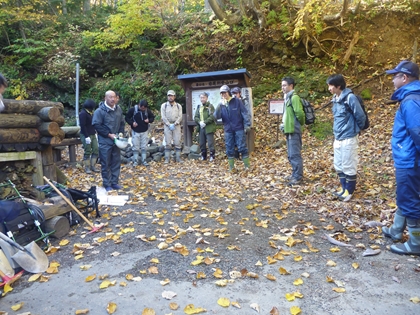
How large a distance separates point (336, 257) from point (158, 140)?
33.3 feet

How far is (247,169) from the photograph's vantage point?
8.73 m

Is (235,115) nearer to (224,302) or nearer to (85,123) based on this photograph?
(85,123)

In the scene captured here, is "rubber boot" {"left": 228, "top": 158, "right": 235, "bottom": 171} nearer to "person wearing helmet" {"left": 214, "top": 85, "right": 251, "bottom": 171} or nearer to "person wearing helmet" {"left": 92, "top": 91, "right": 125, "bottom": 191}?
"person wearing helmet" {"left": 214, "top": 85, "right": 251, "bottom": 171}

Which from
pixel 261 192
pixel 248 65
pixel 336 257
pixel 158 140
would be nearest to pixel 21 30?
pixel 158 140

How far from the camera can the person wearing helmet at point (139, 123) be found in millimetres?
9766

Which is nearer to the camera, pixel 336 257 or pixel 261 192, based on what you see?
pixel 336 257

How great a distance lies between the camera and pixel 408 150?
3.77m

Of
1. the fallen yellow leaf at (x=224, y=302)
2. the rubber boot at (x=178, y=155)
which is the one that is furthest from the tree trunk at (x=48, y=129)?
the rubber boot at (x=178, y=155)

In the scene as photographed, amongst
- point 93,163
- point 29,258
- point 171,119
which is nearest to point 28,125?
point 29,258

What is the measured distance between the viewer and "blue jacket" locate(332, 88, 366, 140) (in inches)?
211

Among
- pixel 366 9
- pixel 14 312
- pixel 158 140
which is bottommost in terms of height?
pixel 14 312

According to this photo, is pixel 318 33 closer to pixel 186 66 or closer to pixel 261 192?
pixel 186 66

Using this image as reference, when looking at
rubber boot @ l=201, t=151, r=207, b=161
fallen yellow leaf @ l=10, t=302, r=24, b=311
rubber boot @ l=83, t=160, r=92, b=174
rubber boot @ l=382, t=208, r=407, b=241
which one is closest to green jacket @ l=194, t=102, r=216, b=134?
rubber boot @ l=201, t=151, r=207, b=161

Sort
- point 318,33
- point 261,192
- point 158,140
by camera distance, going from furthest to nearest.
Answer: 1. point 318,33
2. point 158,140
3. point 261,192
